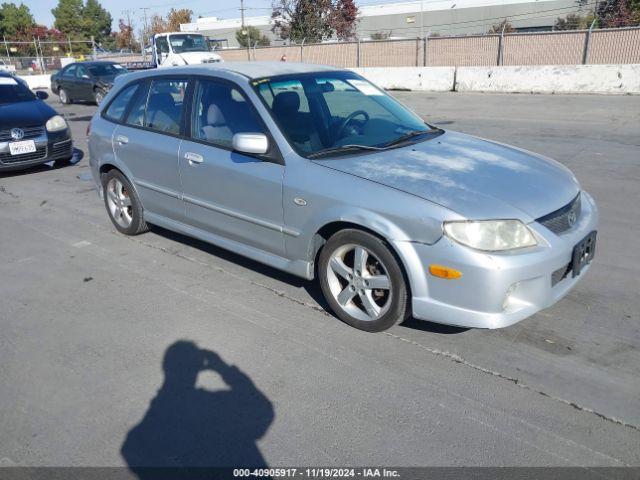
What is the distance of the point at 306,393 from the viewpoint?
124 inches

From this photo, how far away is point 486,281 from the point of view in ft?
10.3

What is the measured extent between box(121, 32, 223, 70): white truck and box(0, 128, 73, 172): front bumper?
14.2 metres

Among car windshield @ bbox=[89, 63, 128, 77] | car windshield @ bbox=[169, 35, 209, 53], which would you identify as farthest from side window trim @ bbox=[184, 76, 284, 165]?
car windshield @ bbox=[169, 35, 209, 53]

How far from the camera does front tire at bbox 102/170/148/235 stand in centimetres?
563

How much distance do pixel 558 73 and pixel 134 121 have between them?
50.6 ft

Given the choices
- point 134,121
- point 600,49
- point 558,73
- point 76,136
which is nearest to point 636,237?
point 134,121

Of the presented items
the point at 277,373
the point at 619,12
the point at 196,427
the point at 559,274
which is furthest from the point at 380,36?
the point at 196,427

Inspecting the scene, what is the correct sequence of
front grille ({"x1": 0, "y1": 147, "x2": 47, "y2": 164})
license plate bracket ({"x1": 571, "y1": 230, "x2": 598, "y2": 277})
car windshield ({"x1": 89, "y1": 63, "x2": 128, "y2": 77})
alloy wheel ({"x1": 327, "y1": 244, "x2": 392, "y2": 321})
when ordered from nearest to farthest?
license plate bracket ({"x1": 571, "y1": 230, "x2": 598, "y2": 277})
alloy wheel ({"x1": 327, "y1": 244, "x2": 392, "y2": 321})
front grille ({"x1": 0, "y1": 147, "x2": 47, "y2": 164})
car windshield ({"x1": 89, "y1": 63, "x2": 128, "y2": 77})

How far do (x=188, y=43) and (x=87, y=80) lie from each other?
235 inches

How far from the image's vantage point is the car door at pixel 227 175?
411cm

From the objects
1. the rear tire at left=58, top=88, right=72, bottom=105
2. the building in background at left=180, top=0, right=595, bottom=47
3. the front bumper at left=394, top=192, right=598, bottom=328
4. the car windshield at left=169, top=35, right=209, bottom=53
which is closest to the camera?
the front bumper at left=394, top=192, right=598, bottom=328

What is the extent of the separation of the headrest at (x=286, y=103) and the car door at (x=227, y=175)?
0.54 ft

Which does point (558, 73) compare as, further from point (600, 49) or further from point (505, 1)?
point (505, 1)

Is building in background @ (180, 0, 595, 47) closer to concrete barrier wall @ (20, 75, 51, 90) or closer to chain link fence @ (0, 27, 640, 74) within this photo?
concrete barrier wall @ (20, 75, 51, 90)
